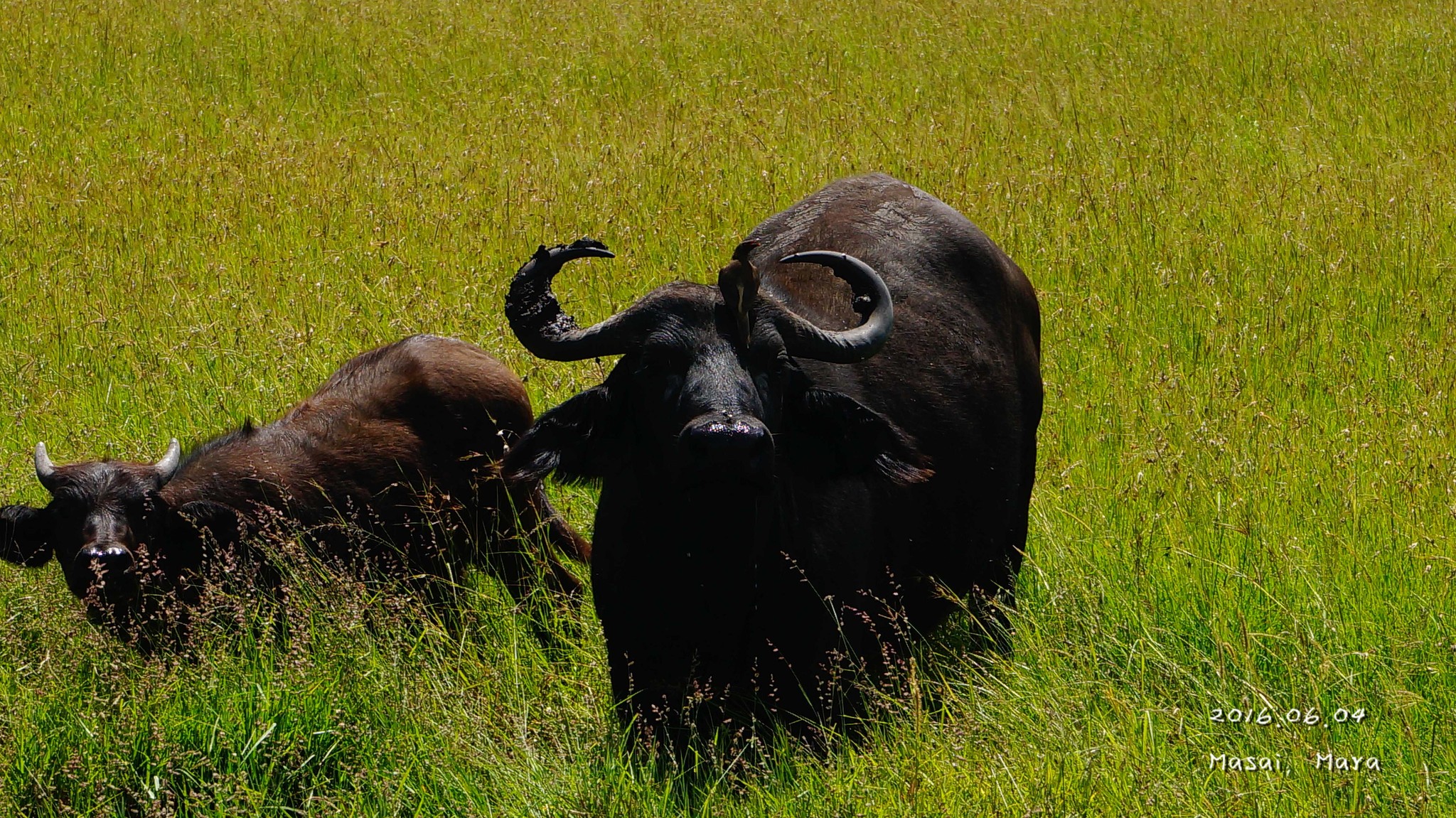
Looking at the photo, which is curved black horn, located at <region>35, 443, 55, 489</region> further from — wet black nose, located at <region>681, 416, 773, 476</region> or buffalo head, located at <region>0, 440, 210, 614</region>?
wet black nose, located at <region>681, 416, 773, 476</region>

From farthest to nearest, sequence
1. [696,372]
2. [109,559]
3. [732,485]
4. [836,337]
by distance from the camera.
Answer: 1. [109,559]
2. [836,337]
3. [696,372]
4. [732,485]

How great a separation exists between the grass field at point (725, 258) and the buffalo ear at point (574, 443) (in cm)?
71

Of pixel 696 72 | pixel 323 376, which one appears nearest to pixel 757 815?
pixel 323 376

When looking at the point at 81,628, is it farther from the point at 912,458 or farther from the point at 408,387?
the point at 912,458

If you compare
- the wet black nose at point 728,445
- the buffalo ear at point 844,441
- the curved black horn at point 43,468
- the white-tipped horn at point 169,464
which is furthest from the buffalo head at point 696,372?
the curved black horn at point 43,468

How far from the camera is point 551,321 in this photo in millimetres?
4629

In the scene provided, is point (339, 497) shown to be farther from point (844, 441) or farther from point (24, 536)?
point (844, 441)

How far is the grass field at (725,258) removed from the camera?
4109 millimetres

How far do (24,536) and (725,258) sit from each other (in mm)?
4753

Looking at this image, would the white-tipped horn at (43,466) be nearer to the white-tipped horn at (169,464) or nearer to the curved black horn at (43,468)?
the curved black horn at (43,468)

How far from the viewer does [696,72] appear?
14688 mm

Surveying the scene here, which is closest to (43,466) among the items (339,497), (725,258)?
(339,497)

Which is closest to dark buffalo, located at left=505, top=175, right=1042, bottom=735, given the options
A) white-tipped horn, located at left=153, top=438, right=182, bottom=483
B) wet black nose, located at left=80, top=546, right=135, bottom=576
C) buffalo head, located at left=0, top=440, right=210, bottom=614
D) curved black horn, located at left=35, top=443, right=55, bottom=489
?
wet black nose, located at left=80, top=546, right=135, bottom=576

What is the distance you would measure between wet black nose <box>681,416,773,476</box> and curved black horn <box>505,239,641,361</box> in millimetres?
627
